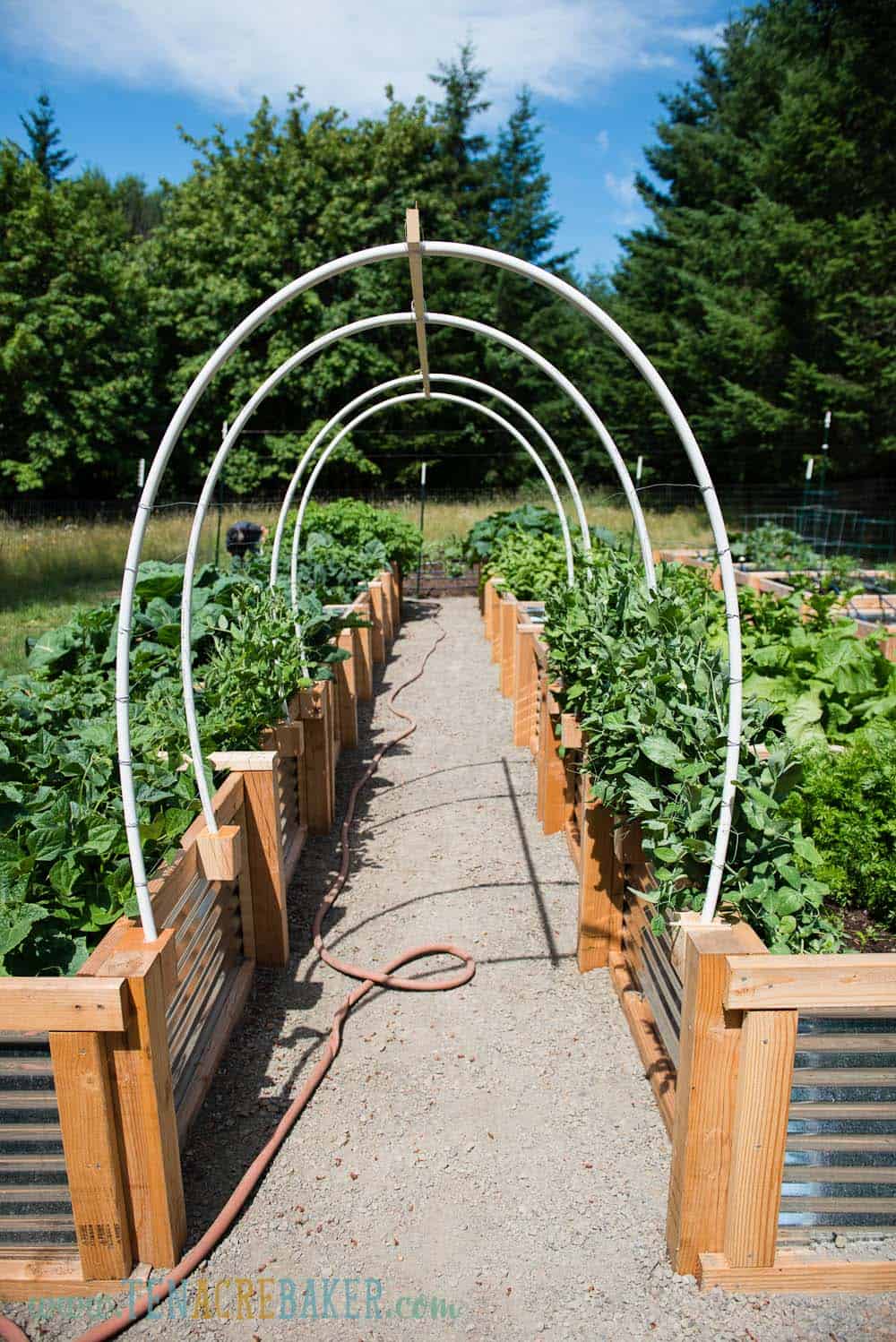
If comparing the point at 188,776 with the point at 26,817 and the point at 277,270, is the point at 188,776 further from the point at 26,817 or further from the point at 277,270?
the point at 277,270

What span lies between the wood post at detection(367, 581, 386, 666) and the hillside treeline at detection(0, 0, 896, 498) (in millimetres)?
11607

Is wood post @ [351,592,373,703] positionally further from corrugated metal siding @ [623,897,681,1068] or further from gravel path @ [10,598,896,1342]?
corrugated metal siding @ [623,897,681,1068]

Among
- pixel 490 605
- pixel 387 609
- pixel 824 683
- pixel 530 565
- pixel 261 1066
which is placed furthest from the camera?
pixel 387 609

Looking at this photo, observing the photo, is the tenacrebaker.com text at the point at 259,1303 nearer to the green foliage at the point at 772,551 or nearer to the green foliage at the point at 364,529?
the green foliage at the point at 364,529

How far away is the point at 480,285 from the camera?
2588 centimetres

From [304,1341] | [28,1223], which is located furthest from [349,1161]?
[28,1223]

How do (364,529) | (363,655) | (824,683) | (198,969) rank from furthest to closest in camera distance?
(364,529), (363,655), (824,683), (198,969)

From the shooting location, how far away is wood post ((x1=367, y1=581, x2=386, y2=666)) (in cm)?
872

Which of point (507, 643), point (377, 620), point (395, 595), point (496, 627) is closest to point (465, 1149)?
point (507, 643)

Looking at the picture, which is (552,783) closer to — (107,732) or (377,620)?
(107,732)

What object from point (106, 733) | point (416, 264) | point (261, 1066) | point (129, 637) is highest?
point (416, 264)

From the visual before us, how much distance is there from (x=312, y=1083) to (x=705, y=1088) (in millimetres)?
1418

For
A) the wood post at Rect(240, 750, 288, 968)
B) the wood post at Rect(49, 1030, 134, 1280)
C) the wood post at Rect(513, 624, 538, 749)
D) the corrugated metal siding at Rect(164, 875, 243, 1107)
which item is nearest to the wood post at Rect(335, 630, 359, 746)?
the wood post at Rect(513, 624, 538, 749)

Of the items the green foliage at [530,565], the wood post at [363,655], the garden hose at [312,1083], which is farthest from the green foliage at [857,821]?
the green foliage at [530,565]
